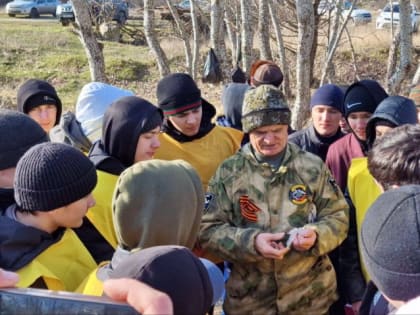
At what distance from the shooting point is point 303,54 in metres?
7.32

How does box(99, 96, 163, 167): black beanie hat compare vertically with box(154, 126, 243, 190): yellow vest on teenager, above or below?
above

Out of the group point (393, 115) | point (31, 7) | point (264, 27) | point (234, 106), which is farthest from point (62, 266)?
point (31, 7)

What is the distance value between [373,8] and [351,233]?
33.3 meters

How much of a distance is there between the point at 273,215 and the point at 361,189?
580mm

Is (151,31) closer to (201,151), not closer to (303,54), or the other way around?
(303,54)

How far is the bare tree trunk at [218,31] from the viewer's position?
11203 mm

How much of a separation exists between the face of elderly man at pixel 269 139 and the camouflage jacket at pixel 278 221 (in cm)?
5

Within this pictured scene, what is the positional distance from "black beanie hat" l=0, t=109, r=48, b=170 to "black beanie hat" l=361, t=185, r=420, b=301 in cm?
154

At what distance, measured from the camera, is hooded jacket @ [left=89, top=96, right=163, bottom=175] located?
2.83 m

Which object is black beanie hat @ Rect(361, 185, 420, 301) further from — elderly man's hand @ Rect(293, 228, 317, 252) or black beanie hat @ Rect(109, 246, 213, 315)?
elderly man's hand @ Rect(293, 228, 317, 252)

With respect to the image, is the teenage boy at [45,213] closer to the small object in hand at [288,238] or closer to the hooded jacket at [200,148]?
the small object in hand at [288,238]

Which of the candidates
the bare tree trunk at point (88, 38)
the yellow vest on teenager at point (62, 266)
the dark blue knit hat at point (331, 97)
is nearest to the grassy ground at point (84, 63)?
the bare tree trunk at point (88, 38)

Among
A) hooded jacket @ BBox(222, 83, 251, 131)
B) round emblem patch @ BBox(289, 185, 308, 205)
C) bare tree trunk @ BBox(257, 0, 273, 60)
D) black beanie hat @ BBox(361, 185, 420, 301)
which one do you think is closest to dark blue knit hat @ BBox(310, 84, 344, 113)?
hooded jacket @ BBox(222, 83, 251, 131)

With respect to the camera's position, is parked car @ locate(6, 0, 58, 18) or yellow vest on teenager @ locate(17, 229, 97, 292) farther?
parked car @ locate(6, 0, 58, 18)
